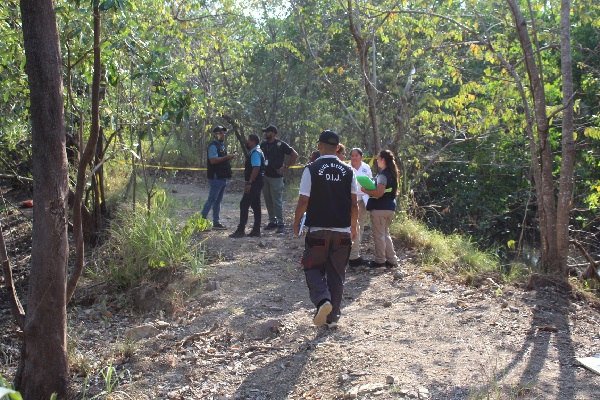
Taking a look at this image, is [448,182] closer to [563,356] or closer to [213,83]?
[213,83]

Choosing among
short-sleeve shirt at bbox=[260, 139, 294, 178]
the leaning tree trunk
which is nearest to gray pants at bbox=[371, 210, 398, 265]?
short-sleeve shirt at bbox=[260, 139, 294, 178]

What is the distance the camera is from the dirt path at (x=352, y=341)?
4.88 meters

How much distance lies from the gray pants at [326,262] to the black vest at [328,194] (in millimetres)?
112

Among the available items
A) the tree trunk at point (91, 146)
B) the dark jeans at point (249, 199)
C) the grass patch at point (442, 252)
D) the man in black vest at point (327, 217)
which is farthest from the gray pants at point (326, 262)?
the dark jeans at point (249, 199)

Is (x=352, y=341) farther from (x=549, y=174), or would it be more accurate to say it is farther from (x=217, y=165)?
(x=217, y=165)

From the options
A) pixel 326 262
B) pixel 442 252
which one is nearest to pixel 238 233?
pixel 442 252

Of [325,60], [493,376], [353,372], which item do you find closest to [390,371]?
[353,372]

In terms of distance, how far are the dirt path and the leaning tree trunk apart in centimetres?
71

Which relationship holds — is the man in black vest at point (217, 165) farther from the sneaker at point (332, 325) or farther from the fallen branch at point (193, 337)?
the sneaker at point (332, 325)

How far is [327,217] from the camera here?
5672 mm

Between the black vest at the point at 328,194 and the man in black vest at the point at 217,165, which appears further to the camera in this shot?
the man in black vest at the point at 217,165

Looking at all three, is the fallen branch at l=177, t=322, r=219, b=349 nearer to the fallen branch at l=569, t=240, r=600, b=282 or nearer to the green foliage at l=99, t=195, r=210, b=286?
the green foliage at l=99, t=195, r=210, b=286

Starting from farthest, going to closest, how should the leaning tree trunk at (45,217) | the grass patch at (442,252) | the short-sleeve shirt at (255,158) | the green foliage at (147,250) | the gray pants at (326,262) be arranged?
1. the short-sleeve shirt at (255,158)
2. the grass patch at (442,252)
3. the green foliage at (147,250)
4. the gray pants at (326,262)
5. the leaning tree trunk at (45,217)

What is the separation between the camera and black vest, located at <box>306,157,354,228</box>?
5664mm
